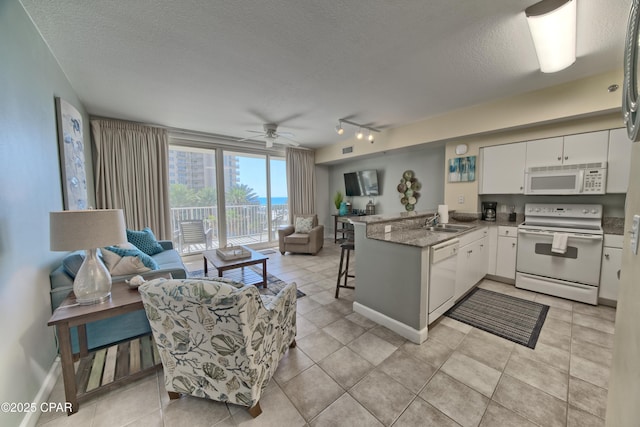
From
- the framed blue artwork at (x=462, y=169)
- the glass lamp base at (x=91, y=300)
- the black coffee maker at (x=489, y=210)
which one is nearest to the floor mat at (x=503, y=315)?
the black coffee maker at (x=489, y=210)

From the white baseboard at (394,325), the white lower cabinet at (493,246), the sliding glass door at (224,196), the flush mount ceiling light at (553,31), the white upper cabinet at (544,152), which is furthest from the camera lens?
the sliding glass door at (224,196)

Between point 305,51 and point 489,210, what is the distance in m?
3.53

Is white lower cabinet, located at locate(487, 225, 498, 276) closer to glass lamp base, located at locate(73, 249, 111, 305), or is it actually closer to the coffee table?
the coffee table

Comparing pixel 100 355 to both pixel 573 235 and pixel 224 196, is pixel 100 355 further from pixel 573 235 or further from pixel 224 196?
pixel 573 235

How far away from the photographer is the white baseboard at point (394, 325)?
2.06m

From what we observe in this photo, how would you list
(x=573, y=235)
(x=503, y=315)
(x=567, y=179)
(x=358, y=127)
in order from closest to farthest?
1. (x=503, y=315)
2. (x=573, y=235)
3. (x=567, y=179)
4. (x=358, y=127)

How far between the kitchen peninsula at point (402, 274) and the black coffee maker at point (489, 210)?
1.02m

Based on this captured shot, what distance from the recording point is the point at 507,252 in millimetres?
3197

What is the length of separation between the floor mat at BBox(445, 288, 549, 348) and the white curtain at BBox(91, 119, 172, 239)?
4704 millimetres

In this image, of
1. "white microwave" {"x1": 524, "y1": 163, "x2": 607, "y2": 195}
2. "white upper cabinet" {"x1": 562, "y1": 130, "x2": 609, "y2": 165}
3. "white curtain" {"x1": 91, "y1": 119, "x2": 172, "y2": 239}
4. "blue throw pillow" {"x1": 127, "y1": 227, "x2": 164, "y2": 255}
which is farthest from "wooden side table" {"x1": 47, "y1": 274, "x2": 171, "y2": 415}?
"white upper cabinet" {"x1": 562, "y1": 130, "x2": 609, "y2": 165}

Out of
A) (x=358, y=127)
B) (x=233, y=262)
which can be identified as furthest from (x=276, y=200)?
(x=233, y=262)

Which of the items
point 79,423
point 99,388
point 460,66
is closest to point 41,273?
point 99,388

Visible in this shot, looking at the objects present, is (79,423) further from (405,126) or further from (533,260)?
(405,126)

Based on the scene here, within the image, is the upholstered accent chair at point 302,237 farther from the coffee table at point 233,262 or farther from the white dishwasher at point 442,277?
the white dishwasher at point 442,277
